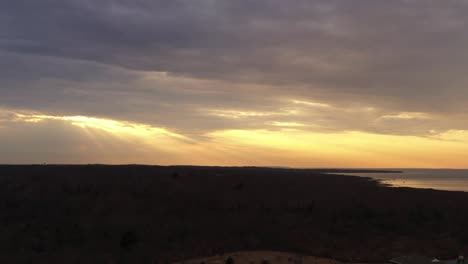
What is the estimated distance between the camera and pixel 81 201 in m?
40.8

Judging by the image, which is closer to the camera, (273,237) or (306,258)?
(306,258)

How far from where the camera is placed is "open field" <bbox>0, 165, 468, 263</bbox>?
87.7 ft

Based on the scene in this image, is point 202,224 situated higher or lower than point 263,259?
higher

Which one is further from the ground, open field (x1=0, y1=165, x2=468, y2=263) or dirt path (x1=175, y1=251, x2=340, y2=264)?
open field (x1=0, y1=165, x2=468, y2=263)

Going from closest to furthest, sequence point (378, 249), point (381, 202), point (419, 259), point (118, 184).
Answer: point (419, 259) → point (378, 249) → point (381, 202) → point (118, 184)

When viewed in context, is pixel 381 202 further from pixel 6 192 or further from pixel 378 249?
pixel 6 192

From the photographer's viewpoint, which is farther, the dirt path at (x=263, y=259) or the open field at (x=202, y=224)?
the open field at (x=202, y=224)

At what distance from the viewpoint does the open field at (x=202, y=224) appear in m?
26.7

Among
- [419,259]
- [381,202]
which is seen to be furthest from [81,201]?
[419,259]

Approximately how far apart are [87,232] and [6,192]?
19.2m

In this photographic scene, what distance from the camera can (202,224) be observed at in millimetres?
33312

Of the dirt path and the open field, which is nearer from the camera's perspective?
the dirt path

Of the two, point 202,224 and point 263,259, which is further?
point 202,224

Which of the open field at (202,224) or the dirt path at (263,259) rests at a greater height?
the open field at (202,224)
